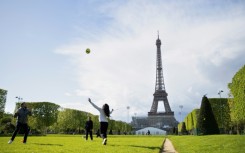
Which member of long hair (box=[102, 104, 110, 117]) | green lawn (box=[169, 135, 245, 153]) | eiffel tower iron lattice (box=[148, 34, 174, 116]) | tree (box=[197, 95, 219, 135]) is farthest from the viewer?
eiffel tower iron lattice (box=[148, 34, 174, 116])

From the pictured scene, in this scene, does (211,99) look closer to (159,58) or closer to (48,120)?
(48,120)

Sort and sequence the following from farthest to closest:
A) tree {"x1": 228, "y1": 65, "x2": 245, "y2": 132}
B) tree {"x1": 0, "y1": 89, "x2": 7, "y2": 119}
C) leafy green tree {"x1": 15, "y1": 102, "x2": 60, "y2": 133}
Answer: leafy green tree {"x1": 15, "y1": 102, "x2": 60, "y2": 133} < tree {"x1": 0, "y1": 89, "x2": 7, "y2": 119} < tree {"x1": 228, "y1": 65, "x2": 245, "y2": 132}

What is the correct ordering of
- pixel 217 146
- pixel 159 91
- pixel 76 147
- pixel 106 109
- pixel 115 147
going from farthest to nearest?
pixel 159 91 → pixel 217 146 → pixel 106 109 → pixel 76 147 → pixel 115 147

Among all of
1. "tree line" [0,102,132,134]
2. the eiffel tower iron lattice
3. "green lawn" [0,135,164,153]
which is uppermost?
the eiffel tower iron lattice

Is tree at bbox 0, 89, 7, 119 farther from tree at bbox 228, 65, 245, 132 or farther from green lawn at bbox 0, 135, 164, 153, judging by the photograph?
tree at bbox 228, 65, 245, 132

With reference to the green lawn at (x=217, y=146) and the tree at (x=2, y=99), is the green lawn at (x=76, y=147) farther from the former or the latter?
the tree at (x=2, y=99)

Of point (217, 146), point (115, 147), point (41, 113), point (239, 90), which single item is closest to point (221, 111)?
point (239, 90)

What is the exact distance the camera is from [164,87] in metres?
125

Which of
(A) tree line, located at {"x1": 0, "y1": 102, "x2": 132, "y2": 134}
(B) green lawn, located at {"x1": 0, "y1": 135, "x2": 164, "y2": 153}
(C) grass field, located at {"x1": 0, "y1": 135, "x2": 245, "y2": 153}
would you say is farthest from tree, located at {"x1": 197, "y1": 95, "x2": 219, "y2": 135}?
(A) tree line, located at {"x1": 0, "y1": 102, "x2": 132, "y2": 134}

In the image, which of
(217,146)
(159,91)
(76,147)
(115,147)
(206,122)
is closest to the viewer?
(115,147)

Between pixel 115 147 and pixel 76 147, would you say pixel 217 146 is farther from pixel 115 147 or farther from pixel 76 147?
pixel 76 147

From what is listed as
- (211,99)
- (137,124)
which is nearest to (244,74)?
(211,99)

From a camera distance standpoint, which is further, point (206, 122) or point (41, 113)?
point (41, 113)

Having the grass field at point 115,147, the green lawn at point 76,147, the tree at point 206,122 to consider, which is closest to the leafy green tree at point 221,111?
the tree at point 206,122
